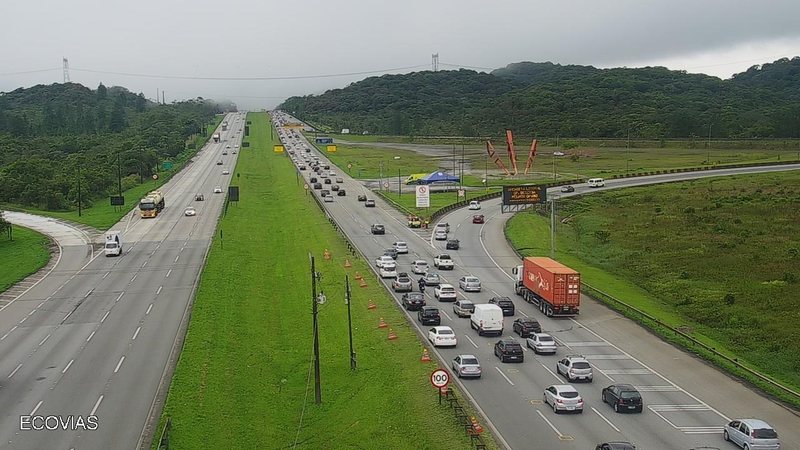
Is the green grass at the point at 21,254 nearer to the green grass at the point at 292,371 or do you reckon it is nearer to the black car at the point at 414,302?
the green grass at the point at 292,371

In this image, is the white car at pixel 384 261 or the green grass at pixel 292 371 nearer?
the green grass at pixel 292 371

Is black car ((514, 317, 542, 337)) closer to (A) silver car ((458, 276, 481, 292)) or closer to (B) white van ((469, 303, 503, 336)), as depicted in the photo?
(B) white van ((469, 303, 503, 336))

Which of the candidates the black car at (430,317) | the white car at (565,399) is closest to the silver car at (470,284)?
the black car at (430,317)

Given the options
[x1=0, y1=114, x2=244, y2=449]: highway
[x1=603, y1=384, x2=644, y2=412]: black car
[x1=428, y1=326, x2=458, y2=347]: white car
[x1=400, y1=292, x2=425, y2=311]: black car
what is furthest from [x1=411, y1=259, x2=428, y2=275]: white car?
[x1=603, y1=384, x2=644, y2=412]: black car

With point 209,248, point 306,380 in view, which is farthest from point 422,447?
point 209,248

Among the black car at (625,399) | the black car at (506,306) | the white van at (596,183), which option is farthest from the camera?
the white van at (596,183)
